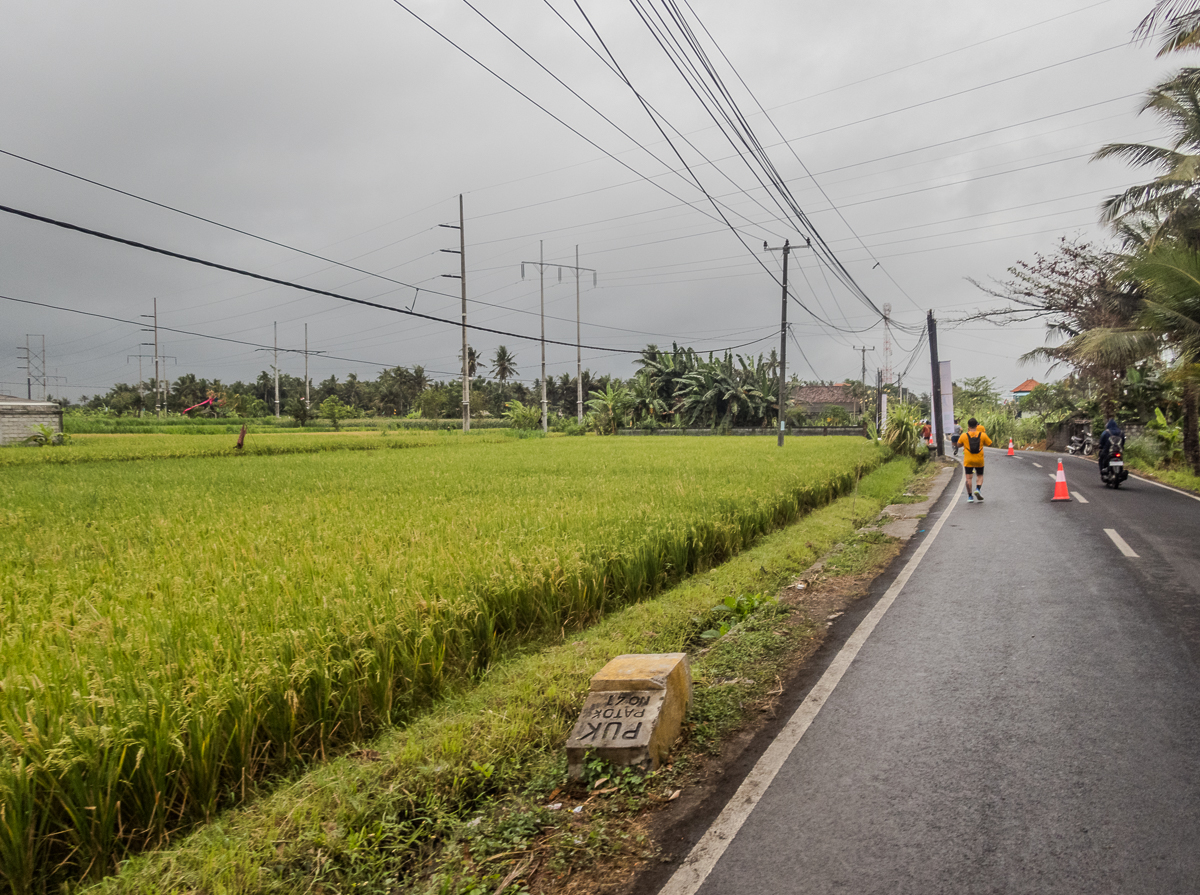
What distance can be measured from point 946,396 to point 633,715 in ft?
97.6

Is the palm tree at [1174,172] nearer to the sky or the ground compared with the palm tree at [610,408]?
nearer to the sky

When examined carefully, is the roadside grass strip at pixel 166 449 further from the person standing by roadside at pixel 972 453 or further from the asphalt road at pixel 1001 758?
the asphalt road at pixel 1001 758

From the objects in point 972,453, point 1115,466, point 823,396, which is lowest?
point 1115,466

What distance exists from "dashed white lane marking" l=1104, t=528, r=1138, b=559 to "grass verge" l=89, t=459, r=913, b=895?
6.63m

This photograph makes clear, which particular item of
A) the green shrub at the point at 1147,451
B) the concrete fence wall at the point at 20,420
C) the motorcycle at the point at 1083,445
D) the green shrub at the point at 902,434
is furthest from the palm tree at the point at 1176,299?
the concrete fence wall at the point at 20,420

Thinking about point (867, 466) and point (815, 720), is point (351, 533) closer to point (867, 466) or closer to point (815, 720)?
point (815, 720)

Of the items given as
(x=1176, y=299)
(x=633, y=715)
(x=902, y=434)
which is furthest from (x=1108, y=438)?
(x=633, y=715)

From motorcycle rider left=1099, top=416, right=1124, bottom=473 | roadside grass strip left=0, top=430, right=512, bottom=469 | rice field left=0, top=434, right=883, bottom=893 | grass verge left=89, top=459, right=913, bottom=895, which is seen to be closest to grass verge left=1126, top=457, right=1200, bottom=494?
motorcycle rider left=1099, top=416, right=1124, bottom=473

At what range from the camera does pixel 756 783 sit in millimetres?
3670

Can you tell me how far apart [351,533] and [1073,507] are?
1328 cm

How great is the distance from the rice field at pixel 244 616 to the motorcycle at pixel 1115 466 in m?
10.8

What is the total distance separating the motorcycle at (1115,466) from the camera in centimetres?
1752

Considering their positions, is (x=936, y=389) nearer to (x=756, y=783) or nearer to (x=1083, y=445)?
(x=1083, y=445)

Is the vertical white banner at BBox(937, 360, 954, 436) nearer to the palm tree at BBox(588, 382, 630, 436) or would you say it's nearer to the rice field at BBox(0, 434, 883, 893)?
the rice field at BBox(0, 434, 883, 893)
